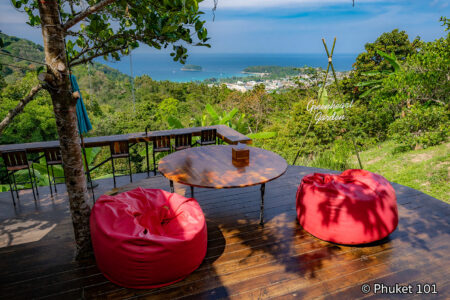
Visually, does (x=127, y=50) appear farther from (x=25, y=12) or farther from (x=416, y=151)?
(x=416, y=151)

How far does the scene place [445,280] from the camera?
2.13 meters

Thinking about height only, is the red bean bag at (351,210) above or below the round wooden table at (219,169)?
below

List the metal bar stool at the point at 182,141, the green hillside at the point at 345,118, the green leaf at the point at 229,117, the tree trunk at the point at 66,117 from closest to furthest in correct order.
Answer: the tree trunk at the point at 66,117 → the metal bar stool at the point at 182,141 → the green leaf at the point at 229,117 → the green hillside at the point at 345,118

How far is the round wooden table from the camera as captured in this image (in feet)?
8.09

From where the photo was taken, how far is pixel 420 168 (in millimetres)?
8602

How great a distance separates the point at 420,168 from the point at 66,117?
10246 mm

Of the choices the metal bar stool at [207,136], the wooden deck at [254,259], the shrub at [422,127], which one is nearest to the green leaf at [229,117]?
the metal bar stool at [207,136]

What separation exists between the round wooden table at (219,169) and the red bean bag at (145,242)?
32cm

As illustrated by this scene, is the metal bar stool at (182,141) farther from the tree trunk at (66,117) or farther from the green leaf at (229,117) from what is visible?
the green leaf at (229,117)

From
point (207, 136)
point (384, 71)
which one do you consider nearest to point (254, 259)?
point (207, 136)

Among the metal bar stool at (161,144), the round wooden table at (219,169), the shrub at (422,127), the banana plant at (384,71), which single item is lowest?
the shrub at (422,127)

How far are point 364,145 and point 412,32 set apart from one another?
31.6 feet

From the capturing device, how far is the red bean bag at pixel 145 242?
194cm

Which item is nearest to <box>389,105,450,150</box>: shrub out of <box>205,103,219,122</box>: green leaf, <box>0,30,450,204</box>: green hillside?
<box>0,30,450,204</box>: green hillside
